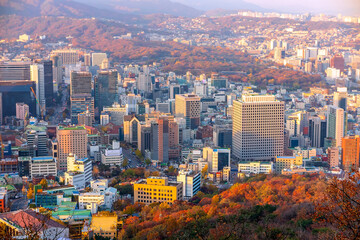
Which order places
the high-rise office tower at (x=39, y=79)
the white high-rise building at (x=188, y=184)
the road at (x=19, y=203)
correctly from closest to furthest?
the road at (x=19, y=203)
the white high-rise building at (x=188, y=184)
the high-rise office tower at (x=39, y=79)

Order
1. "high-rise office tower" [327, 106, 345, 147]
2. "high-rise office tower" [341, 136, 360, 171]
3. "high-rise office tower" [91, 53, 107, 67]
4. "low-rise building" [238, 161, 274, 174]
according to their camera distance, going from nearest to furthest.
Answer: "low-rise building" [238, 161, 274, 174] < "high-rise office tower" [341, 136, 360, 171] < "high-rise office tower" [327, 106, 345, 147] < "high-rise office tower" [91, 53, 107, 67]

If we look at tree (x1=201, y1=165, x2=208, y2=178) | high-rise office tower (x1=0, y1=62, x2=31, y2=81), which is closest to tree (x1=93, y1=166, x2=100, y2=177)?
tree (x1=201, y1=165, x2=208, y2=178)

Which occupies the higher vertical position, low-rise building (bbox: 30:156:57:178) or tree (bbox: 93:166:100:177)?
low-rise building (bbox: 30:156:57:178)

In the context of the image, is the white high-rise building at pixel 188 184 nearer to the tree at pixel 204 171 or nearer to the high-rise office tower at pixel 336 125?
the tree at pixel 204 171

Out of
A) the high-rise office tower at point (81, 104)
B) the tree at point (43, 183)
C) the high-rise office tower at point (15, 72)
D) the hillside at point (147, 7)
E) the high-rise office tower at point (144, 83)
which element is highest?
the hillside at point (147, 7)

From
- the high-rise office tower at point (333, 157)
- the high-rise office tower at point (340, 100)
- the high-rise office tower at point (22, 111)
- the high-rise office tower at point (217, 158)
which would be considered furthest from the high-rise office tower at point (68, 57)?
the high-rise office tower at point (333, 157)

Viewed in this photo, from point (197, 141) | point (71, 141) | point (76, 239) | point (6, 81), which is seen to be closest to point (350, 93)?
point (197, 141)

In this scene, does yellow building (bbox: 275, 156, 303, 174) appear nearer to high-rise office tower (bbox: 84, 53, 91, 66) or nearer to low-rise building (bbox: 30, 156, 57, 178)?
low-rise building (bbox: 30, 156, 57, 178)

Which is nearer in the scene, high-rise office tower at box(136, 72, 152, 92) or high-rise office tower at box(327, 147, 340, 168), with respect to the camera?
high-rise office tower at box(327, 147, 340, 168)
